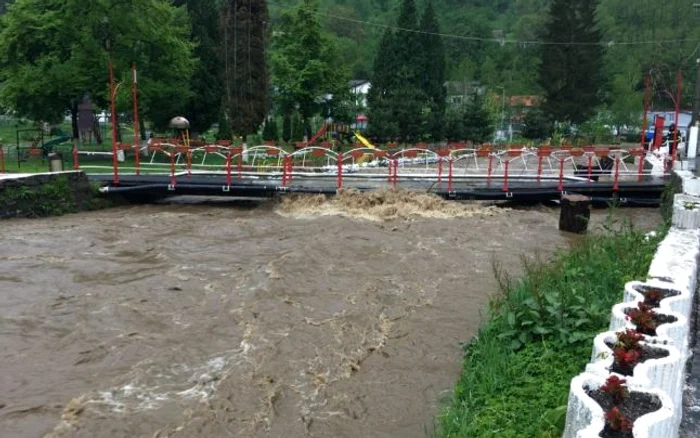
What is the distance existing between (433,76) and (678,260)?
42.1m

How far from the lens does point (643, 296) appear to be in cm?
500

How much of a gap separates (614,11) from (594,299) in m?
96.3

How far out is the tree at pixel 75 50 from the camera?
26609mm

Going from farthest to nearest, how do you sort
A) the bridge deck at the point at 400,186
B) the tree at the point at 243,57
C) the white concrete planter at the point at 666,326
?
1. the tree at the point at 243,57
2. the bridge deck at the point at 400,186
3. the white concrete planter at the point at 666,326

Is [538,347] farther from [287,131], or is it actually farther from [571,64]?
[571,64]

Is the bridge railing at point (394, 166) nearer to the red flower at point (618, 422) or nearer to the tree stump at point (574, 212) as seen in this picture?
the tree stump at point (574, 212)

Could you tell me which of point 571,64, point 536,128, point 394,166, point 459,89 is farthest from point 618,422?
point 459,89

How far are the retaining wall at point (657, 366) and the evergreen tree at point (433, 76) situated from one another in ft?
119

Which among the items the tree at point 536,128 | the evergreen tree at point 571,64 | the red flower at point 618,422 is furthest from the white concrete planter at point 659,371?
the evergreen tree at point 571,64

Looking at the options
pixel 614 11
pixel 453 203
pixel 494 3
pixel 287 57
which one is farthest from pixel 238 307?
pixel 494 3

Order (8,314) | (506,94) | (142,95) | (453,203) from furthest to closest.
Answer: (506,94), (142,95), (453,203), (8,314)

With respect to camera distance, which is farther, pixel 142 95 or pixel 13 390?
pixel 142 95

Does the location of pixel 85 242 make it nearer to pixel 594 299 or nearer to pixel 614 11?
pixel 594 299

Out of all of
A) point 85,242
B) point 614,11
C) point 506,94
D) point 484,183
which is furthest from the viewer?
point 614,11
